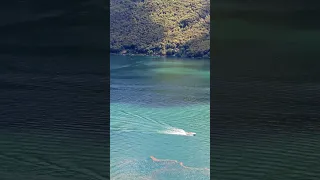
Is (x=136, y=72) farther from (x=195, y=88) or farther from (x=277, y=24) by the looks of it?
(x=277, y=24)

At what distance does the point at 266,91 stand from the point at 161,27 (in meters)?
5.93

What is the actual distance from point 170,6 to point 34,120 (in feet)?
22.7

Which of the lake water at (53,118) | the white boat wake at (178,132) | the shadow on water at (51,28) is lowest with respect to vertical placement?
the white boat wake at (178,132)

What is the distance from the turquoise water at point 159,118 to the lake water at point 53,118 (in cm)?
59

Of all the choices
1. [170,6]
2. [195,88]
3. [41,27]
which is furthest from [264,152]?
Result: [170,6]

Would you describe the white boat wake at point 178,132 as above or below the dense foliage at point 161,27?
below

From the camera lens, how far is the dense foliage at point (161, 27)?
1013 centimetres

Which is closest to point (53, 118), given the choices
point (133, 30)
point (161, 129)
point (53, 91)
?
point (53, 91)

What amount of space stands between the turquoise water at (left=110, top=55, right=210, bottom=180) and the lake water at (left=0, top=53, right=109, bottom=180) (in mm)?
593

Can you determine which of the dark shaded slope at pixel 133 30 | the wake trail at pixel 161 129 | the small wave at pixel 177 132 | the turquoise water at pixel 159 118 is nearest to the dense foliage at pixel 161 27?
the dark shaded slope at pixel 133 30

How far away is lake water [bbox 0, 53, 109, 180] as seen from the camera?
11.0 feet

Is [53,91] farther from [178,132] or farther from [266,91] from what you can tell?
[266,91]

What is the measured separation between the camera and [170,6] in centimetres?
1057

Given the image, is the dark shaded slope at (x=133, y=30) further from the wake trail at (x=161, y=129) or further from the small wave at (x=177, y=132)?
the small wave at (x=177, y=132)
